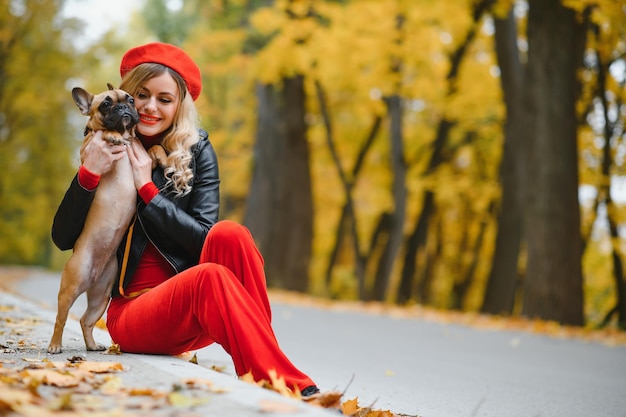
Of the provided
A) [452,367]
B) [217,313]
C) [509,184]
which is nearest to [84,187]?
[217,313]

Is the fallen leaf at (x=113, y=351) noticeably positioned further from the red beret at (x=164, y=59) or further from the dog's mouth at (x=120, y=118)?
the red beret at (x=164, y=59)

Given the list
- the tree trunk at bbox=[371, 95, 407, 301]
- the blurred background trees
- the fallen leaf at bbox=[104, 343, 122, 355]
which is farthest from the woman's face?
the tree trunk at bbox=[371, 95, 407, 301]

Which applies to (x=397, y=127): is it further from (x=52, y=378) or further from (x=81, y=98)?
(x=52, y=378)

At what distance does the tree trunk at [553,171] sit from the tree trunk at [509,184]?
9.32 feet

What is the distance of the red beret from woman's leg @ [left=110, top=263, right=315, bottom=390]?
51.1 inches

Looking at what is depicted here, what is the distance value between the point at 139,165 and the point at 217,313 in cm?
107

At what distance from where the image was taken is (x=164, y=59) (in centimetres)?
452

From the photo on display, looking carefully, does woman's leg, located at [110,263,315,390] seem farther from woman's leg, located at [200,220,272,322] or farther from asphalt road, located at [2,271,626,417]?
asphalt road, located at [2,271,626,417]

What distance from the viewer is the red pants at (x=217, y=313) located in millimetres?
3734

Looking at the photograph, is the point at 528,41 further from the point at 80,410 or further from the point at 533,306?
the point at 80,410

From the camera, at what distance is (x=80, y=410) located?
2742mm

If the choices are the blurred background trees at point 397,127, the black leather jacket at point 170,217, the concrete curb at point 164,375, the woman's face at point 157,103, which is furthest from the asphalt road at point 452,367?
the blurred background trees at point 397,127

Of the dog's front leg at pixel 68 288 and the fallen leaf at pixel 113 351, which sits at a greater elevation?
the dog's front leg at pixel 68 288

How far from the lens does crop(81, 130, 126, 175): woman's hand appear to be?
4137 mm
